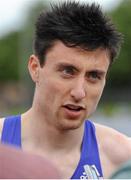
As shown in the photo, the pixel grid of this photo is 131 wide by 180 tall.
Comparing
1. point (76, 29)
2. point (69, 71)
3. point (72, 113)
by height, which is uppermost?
point (76, 29)

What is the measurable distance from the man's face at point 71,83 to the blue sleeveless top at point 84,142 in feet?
0.95

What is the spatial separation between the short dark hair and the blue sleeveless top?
50 cm

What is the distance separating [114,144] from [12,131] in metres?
0.68

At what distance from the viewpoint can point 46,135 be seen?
4094 millimetres

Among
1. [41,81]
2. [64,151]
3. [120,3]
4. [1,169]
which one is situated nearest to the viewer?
[1,169]

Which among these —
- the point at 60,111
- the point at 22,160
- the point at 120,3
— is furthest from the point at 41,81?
the point at 120,3

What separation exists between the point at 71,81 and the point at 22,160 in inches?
85.9

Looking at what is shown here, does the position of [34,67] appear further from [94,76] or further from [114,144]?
[114,144]

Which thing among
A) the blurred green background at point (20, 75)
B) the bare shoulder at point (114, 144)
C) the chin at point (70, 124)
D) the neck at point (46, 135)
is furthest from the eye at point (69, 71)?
the blurred green background at point (20, 75)

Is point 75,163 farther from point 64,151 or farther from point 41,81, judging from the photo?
point 41,81

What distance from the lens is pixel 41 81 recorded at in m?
3.91

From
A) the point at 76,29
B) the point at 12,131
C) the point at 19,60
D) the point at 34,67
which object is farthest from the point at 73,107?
the point at 19,60

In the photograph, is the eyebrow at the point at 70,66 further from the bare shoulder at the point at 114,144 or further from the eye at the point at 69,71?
the bare shoulder at the point at 114,144

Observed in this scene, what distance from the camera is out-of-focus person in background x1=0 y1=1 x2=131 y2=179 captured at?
12.1ft
